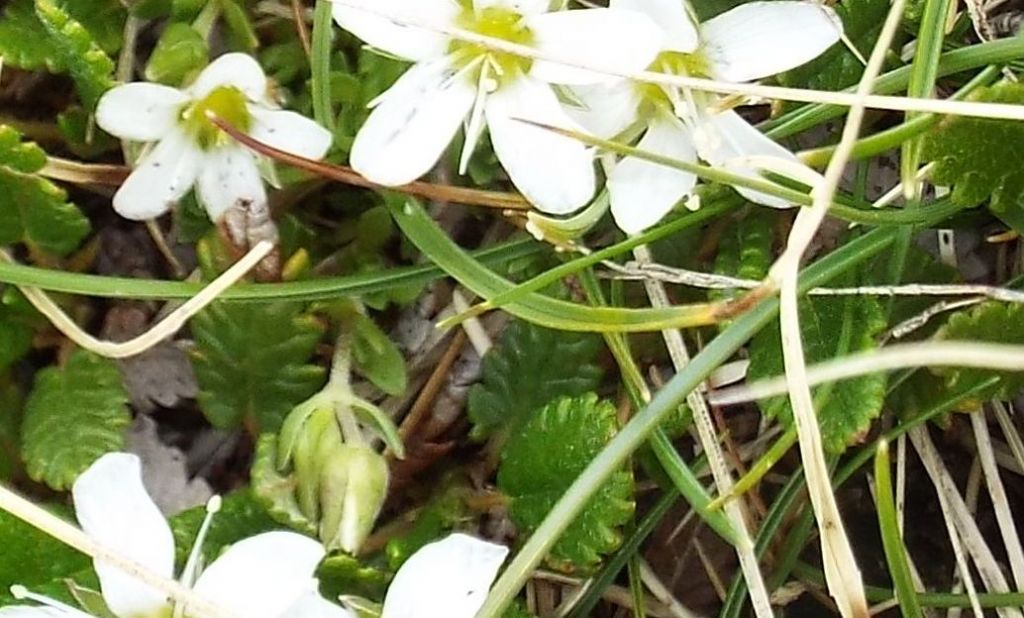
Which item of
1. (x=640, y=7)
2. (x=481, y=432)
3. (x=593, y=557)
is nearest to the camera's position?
(x=640, y=7)

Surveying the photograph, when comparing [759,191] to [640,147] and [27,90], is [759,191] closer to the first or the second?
[640,147]

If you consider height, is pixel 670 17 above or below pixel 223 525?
above

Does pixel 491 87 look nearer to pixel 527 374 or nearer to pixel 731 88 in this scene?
pixel 731 88

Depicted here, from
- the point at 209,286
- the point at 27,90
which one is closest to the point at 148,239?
the point at 27,90

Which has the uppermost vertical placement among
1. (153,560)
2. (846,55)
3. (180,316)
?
(846,55)

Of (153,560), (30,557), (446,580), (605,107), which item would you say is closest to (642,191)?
(605,107)

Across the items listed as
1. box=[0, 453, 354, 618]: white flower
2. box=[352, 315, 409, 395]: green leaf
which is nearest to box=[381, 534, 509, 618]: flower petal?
box=[0, 453, 354, 618]: white flower
